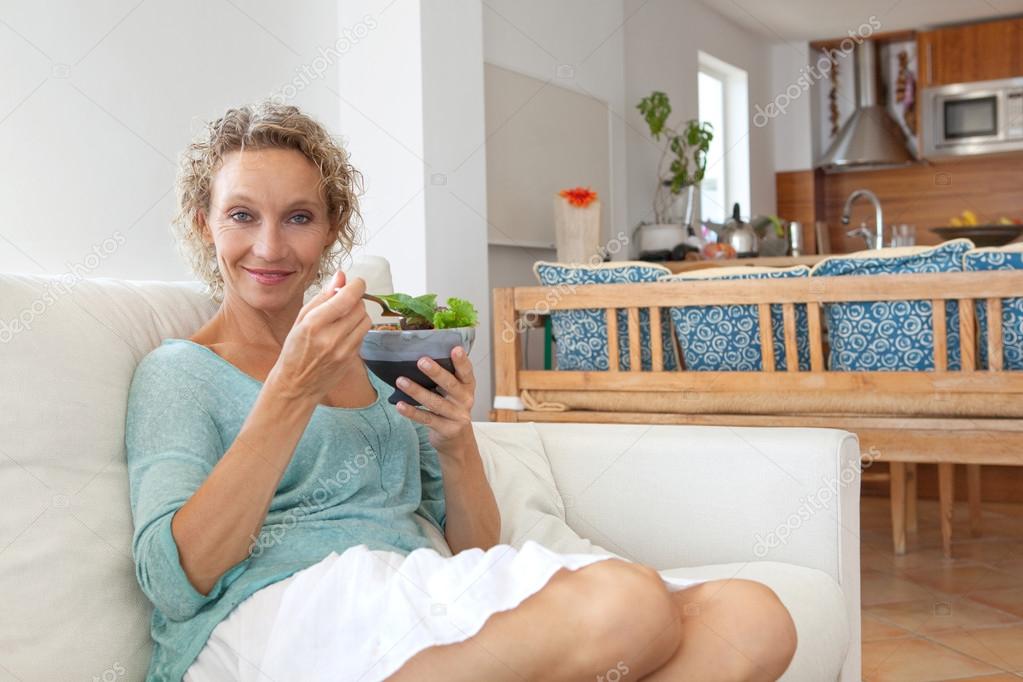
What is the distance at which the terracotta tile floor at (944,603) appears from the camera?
2.42m

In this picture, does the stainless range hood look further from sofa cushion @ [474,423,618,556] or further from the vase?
sofa cushion @ [474,423,618,556]

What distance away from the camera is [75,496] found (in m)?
1.27

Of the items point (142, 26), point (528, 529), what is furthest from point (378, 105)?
point (528, 529)

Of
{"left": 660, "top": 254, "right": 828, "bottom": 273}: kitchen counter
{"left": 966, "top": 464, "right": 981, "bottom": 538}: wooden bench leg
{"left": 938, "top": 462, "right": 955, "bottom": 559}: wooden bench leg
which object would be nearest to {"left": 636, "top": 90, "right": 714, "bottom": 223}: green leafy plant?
{"left": 660, "top": 254, "right": 828, "bottom": 273}: kitchen counter

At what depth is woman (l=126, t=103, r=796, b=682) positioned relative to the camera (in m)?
1.08

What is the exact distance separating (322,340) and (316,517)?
0.27 meters

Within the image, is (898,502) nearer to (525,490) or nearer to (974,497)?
(974,497)

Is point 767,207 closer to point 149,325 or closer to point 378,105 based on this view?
point 378,105

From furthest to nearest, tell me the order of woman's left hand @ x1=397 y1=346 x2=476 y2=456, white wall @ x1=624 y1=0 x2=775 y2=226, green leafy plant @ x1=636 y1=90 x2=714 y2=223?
white wall @ x1=624 y1=0 x2=775 y2=226, green leafy plant @ x1=636 y1=90 x2=714 y2=223, woman's left hand @ x1=397 y1=346 x2=476 y2=456

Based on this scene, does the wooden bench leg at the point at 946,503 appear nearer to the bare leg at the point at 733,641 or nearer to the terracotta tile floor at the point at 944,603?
the terracotta tile floor at the point at 944,603

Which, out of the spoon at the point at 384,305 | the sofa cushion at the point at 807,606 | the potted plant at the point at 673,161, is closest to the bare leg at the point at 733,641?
the sofa cushion at the point at 807,606

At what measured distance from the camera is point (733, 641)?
1156mm

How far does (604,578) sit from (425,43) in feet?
8.52

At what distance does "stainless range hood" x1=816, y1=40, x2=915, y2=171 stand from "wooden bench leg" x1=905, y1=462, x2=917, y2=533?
128 inches
